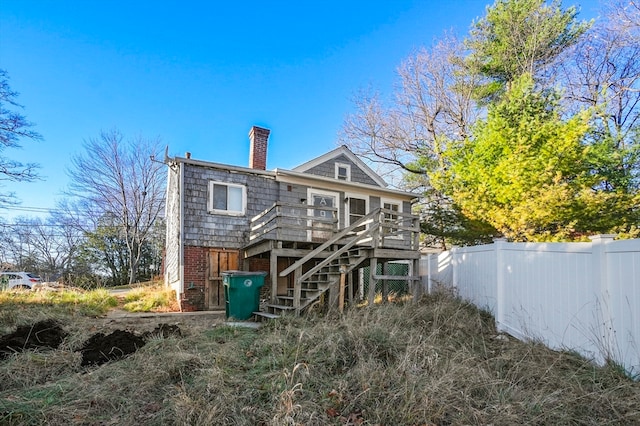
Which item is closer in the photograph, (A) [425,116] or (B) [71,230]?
(A) [425,116]

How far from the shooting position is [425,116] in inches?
761

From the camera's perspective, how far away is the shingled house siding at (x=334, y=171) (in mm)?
13695

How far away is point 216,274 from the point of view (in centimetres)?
1054

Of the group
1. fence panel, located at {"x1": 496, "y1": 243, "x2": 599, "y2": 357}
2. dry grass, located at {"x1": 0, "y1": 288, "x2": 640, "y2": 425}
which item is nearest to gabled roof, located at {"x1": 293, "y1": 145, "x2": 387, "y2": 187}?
fence panel, located at {"x1": 496, "y1": 243, "x2": 599, "y2": 357}

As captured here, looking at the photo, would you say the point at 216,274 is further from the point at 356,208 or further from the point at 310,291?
the point at 356,208

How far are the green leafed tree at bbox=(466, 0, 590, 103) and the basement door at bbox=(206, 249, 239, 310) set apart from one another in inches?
598

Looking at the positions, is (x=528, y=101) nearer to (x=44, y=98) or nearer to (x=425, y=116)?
(x=425, y=116)

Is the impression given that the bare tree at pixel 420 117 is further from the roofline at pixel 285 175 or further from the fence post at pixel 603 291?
the fence post at pixel 603 291

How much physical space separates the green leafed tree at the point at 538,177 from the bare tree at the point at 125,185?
21144 mm

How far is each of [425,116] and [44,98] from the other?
18.2 metres

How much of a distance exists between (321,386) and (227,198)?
8413mm

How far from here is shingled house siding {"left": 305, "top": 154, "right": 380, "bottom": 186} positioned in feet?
44.9

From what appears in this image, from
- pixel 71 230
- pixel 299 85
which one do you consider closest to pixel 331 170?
pixel 299 85

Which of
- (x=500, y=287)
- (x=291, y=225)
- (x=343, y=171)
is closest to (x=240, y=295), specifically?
(x=291, y=225)
